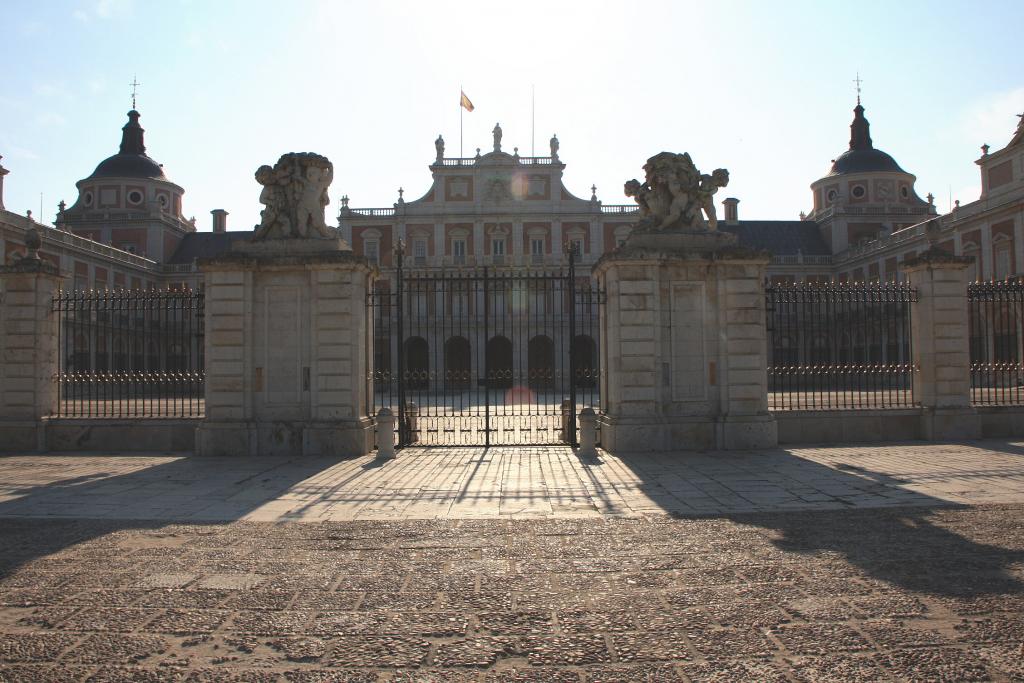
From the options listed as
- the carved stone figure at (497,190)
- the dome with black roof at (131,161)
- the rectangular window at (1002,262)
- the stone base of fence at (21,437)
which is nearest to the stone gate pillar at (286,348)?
the stone base of fence at (21,437)

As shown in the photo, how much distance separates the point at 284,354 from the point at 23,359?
4662mm

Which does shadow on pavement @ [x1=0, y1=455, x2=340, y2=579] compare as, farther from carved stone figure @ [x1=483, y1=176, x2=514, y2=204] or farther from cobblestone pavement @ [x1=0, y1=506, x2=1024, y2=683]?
carved stone figure @ [x1=483, y1=176, x2=514, y2=204]

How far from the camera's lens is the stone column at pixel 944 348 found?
12703 millimetres

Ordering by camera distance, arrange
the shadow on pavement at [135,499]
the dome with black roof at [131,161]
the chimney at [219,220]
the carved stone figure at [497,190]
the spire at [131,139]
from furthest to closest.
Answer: the chimney at [219,220]
the spire at [131,139]
the dome with black roof at [131,161]
the carved stone figure at [497,190]
the shadow on pavement at [135,499]

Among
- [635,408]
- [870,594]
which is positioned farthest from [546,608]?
[635,408]

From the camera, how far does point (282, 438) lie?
11.7m

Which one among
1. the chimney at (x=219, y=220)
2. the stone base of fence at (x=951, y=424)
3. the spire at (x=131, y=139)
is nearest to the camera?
the stone base of fence at (x=951, y=424)

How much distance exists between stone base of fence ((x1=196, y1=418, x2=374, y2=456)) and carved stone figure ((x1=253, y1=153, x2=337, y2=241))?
9.99 ft

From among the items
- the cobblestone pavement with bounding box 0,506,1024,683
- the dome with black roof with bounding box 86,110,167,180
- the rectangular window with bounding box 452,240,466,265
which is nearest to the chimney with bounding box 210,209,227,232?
the dome with black roof with bounding box 86,110,167,180

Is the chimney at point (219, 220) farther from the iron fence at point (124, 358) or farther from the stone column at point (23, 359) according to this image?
the stone column at point (23, 359)

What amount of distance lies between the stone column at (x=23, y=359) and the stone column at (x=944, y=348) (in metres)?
14.9

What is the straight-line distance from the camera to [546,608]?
440cm

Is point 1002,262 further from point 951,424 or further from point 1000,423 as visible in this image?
point 951,424

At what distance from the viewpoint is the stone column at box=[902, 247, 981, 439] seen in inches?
500
